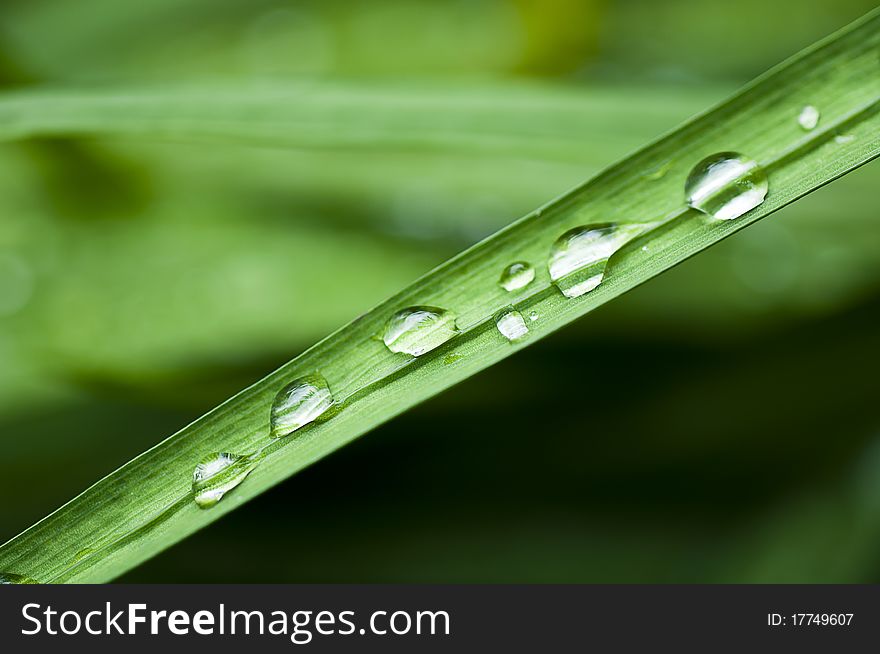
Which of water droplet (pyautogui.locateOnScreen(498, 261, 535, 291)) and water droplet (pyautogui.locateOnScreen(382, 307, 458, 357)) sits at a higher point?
water droplet (pyautogui.locateOnScreen(498, 261, 535, 291))

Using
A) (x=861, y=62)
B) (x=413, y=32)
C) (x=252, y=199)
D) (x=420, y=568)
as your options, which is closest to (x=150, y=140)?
(x=252, y=199)

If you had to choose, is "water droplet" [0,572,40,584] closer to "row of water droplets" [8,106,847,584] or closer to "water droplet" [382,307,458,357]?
"row of water droplets" [8,106,847,584]

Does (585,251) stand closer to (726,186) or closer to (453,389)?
(726,186)

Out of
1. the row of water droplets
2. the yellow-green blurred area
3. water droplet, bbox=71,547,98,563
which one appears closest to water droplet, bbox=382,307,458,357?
the row of water droplets

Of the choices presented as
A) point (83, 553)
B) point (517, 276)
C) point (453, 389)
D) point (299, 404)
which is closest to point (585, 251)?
point (517, 276)

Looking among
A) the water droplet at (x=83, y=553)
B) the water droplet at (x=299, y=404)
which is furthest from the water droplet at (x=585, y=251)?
the water droplet at (x=83, y=553)
